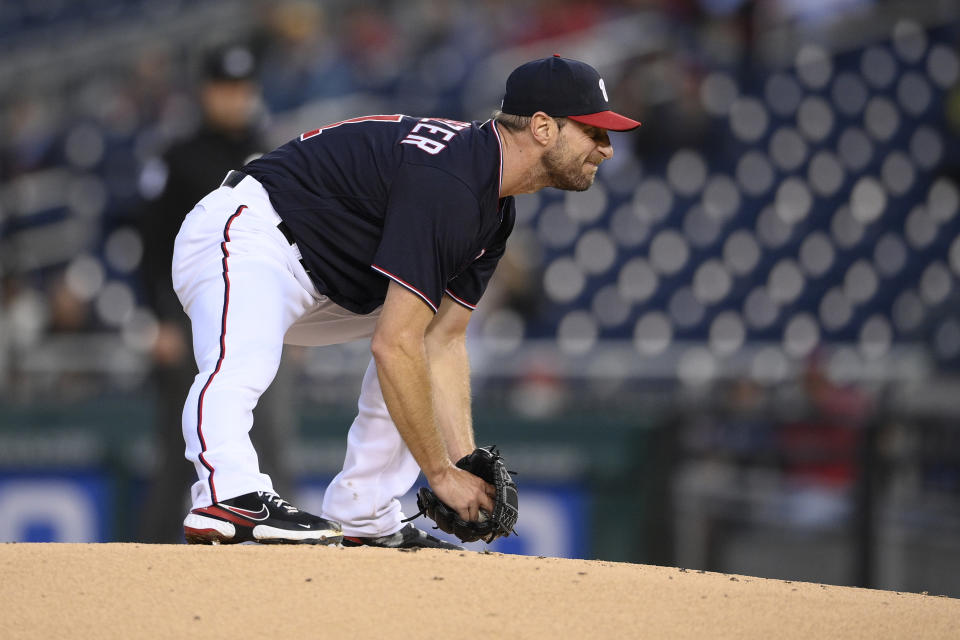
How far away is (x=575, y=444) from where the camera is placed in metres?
5.93

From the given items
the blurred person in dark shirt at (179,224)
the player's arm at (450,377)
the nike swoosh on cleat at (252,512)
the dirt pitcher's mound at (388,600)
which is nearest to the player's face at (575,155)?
the player's arm at (450,377)

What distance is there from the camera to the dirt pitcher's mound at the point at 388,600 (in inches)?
92.4

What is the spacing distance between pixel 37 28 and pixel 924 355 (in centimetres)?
763

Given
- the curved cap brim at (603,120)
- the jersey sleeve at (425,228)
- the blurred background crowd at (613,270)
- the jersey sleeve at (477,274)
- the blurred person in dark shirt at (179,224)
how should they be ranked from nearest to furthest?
the jersey sleeve at (425,228), the curved cap brim at (603,120), the jersey sleeve at (477,274), the blurred person in dark shirt at (179,224), the blurred background crowd at (613,270)

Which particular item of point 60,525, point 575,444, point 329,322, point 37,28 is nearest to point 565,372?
point 575,444

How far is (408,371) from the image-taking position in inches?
108

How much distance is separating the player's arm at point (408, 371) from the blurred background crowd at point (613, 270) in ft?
5.97

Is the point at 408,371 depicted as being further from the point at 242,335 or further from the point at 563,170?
the point at 563,170

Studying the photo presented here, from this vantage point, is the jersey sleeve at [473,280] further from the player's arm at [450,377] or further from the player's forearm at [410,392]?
the player's forearm at [410,392]

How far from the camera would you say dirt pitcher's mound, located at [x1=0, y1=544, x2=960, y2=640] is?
235 centimetres

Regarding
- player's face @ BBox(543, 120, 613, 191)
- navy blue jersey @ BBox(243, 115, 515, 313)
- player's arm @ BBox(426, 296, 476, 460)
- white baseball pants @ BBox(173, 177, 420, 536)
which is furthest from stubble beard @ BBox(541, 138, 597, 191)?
white baseball pants @ BBox(173, 177, 420, 536)

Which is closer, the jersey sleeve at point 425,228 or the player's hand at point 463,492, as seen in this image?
the jersey sleeve at point 425,228

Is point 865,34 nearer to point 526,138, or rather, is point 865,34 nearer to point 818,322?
point 818,322

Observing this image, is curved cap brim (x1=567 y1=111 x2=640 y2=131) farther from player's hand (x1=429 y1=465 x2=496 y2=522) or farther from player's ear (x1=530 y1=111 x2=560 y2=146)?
player's hand (x1=429 y1=465 x2=496 y2=522)
